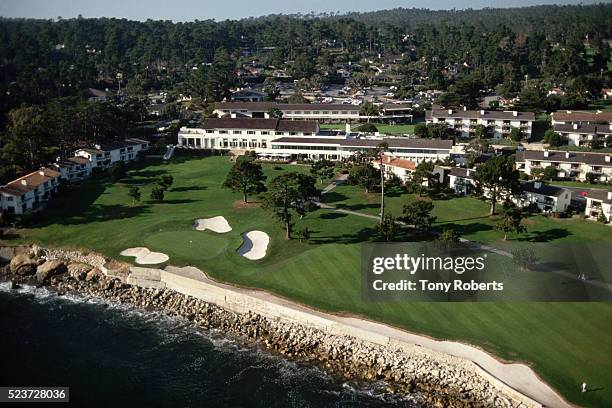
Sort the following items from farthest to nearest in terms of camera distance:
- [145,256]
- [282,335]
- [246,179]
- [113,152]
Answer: [113,152] → [246,179] → [145,256] → [282,335]

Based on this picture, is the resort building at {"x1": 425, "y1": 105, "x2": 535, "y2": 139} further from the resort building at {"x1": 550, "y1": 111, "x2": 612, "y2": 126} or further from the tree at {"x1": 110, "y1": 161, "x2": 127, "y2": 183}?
the tree at {"x1": 110, "y1": 161, "x2": 127, "y2": 183}

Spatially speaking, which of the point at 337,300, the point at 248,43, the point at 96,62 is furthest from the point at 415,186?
the point at 248,43

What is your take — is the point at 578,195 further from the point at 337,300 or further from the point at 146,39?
the point at 146,39

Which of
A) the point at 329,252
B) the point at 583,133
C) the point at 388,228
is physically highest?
the point at 583,133

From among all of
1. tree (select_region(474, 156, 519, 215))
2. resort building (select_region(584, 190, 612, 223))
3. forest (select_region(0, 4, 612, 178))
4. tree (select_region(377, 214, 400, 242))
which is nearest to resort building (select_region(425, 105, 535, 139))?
forest (select_region(0, 4, 612, 178))

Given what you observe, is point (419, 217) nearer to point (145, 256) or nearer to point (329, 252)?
point (329, 252)

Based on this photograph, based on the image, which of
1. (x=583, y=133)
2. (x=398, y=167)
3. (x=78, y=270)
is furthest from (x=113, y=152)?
(x=583, y=133)

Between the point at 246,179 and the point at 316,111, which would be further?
the point at 316,111

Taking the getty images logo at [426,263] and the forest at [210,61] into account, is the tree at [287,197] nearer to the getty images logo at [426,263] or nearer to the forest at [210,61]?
the getty images logo at [426,263]

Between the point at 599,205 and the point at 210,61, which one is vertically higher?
the point at 210,61
